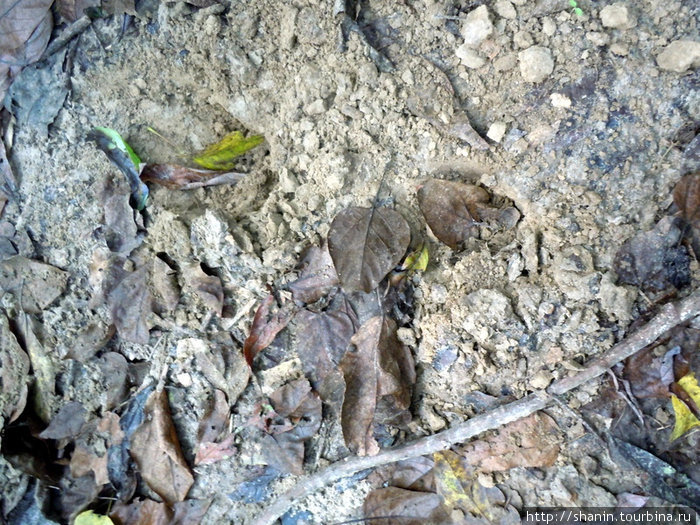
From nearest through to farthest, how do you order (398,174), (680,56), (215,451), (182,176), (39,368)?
(680,56) → (398,174) → (182,176) → (215,451) → (39,368)

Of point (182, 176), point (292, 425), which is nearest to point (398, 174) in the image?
point (182, 176)

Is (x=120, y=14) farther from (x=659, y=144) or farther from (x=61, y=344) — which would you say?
(x=659, y=144)

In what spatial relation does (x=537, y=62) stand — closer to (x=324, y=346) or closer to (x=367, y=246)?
(x=367, y=246)

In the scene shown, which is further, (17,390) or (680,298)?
(17,390)

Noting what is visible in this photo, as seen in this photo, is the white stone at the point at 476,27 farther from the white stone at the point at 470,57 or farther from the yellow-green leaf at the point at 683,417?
the yellow-green leaf at the point at 683,417

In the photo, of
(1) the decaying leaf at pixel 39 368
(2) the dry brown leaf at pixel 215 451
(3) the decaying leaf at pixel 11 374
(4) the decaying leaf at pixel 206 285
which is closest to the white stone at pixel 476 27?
(4) the decaying leaf at pixel 206 285

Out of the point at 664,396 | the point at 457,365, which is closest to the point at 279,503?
the point at 457,365
